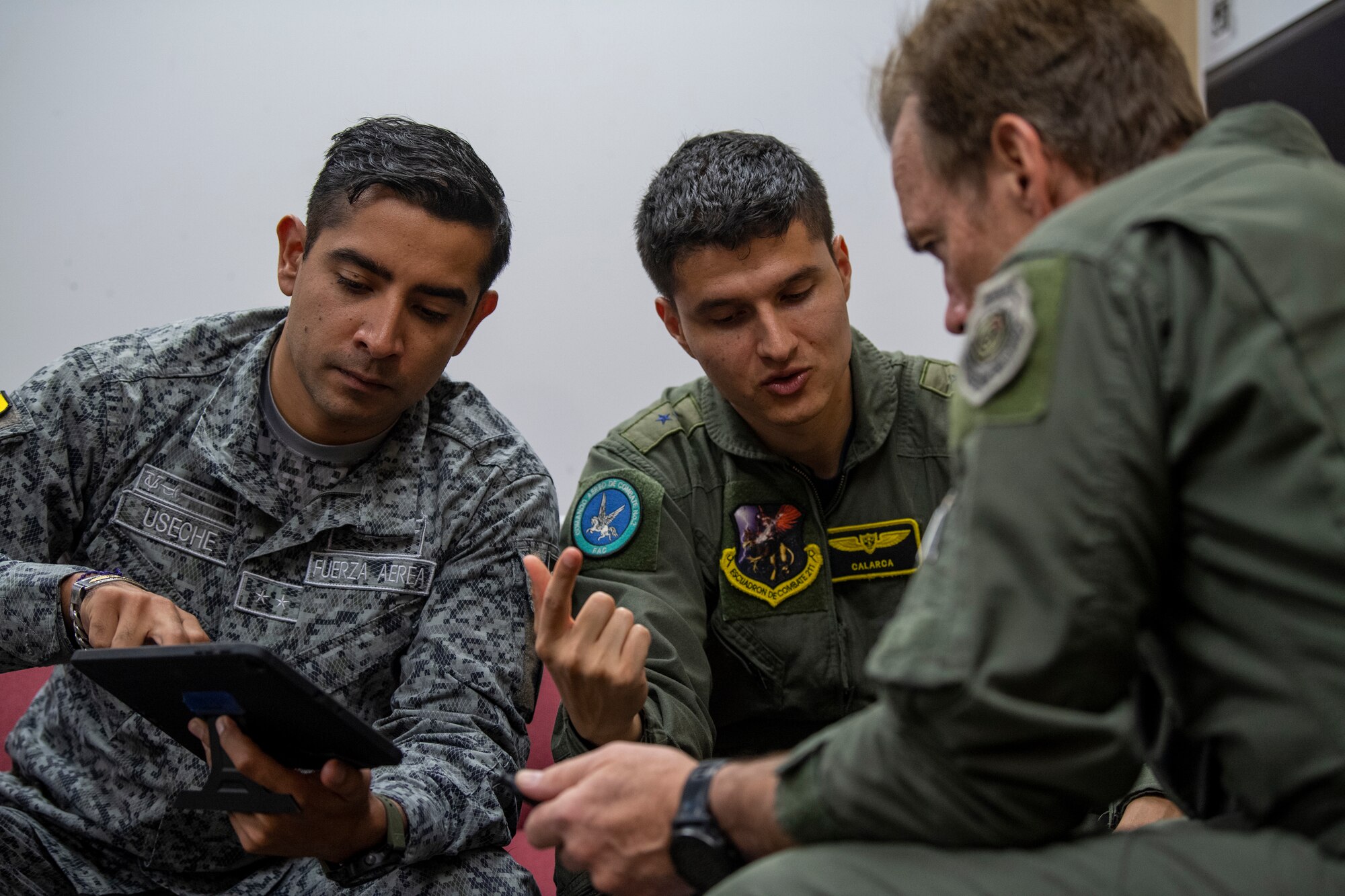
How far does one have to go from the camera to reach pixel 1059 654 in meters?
0.59

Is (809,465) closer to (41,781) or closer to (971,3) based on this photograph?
(971,3)

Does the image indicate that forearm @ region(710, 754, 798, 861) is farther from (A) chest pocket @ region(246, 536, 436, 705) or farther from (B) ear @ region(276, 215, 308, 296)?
(B) ear @ region(276, 215, 308, 296)

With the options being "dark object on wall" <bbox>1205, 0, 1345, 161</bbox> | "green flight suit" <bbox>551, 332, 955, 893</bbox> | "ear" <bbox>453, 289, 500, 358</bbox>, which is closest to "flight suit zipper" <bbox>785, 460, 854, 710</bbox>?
"green flight suit" <bbox>551, 332, 955, 893</bbox>

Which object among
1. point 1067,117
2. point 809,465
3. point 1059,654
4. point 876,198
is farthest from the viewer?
point 876,198

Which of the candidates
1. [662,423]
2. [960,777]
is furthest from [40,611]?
[960,777]

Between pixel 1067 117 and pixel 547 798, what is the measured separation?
63 cm

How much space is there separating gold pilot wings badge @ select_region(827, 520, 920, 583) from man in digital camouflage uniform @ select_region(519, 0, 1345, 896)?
842mm

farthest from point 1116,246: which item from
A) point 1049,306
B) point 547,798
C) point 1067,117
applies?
point 547,798

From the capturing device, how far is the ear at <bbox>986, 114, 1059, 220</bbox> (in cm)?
79

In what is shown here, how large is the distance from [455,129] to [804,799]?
167 cm

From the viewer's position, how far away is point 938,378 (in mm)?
1649

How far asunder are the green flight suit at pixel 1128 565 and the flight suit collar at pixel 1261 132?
0.07 metres

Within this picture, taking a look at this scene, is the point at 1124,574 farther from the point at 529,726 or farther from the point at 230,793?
the point at 529,726

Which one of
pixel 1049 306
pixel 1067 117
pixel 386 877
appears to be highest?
pixel 1067 117
